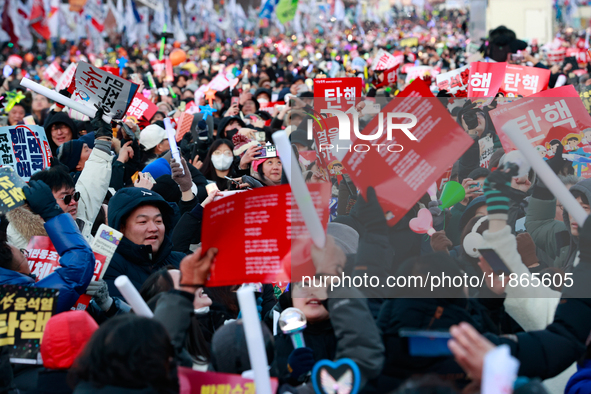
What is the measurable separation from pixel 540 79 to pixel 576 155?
1.69m

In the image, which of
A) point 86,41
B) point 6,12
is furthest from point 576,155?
point 86,41

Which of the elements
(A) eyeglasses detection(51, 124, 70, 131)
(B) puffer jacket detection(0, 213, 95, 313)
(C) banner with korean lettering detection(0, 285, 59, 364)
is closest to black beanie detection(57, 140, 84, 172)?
(A) eyeglasses detection(51, 124, 70, 131)

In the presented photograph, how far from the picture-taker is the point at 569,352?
2.14 metres

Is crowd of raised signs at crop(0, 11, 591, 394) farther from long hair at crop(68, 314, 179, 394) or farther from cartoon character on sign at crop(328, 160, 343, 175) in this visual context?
cartoon character on sign at crop(328, 160, 343, 175)

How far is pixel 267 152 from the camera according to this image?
523 centimetres

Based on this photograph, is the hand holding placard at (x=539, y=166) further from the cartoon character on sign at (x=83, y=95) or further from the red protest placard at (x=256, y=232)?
the cartoon character on sign at (x=83, y=95)

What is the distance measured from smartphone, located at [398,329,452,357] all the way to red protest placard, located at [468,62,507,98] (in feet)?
14.8

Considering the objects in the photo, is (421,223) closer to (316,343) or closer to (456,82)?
(316,343)

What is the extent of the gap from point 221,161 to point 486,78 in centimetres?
275

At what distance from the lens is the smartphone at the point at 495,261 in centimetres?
235

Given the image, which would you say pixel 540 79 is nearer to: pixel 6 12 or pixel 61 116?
pixel 61 116

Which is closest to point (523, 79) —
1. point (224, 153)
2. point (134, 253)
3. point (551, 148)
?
point (551, 148)

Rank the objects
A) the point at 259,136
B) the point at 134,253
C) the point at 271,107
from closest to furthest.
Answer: the point at 134,253 → the point at 259,136 → the point at 271,107

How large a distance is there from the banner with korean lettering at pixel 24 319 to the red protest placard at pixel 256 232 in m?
0.69
